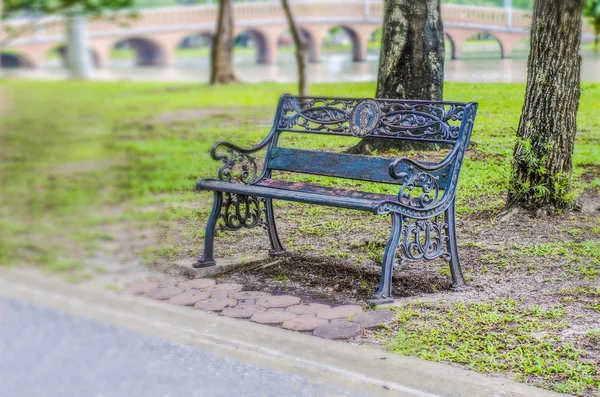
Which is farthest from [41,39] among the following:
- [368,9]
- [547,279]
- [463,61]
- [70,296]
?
[368,9]

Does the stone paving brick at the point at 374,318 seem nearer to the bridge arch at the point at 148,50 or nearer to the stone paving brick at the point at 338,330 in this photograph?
the stone paving brick at the point at 338,330

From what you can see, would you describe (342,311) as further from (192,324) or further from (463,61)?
(463,61)

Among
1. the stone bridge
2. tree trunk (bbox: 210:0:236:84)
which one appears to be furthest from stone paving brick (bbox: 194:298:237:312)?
tree trunk (bbox: 210:0:236:84)

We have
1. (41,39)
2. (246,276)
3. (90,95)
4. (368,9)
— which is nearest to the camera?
(90,95)

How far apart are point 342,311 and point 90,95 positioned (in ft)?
6.86

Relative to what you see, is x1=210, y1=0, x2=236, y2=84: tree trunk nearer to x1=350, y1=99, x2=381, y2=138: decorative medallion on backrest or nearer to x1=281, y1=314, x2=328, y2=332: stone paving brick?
x1=350, y1=99, x2=381, y2=138: decorative medallion on backrest

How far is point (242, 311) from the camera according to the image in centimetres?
418

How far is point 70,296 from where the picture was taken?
3.26 meters

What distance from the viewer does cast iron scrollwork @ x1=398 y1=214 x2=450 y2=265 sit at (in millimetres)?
4176

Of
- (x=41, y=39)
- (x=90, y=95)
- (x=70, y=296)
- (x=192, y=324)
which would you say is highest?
(x=41, y=39)

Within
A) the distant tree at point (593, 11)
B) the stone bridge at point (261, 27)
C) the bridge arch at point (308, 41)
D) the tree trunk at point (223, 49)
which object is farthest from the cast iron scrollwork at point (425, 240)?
the tree trunk at point (223, 49)

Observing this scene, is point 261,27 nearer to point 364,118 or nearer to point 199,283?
point 364,118

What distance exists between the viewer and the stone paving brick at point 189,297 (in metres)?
4.37

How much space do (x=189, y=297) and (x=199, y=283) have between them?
0.27 meters
